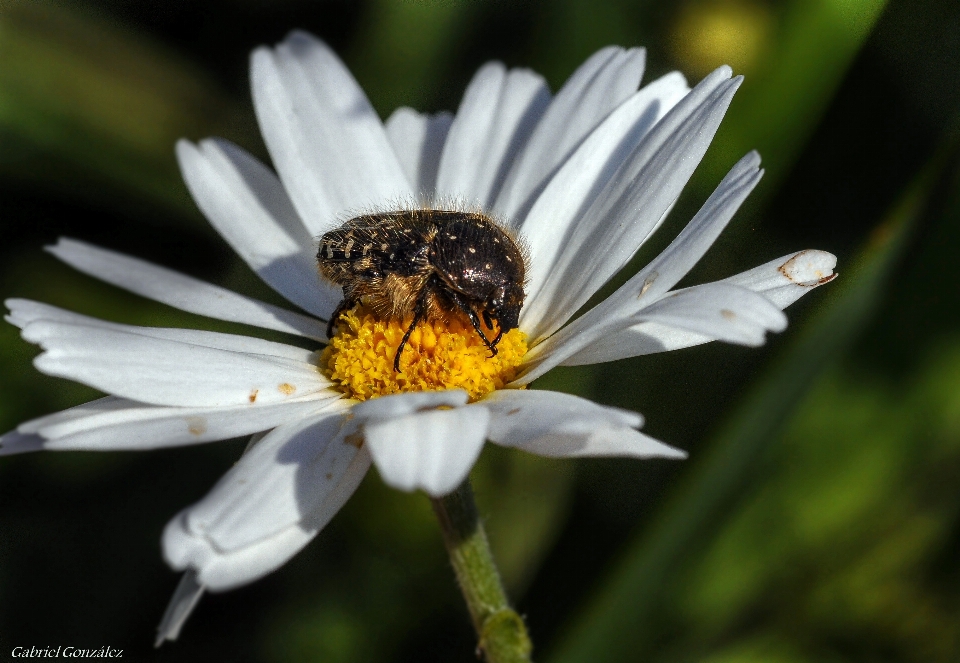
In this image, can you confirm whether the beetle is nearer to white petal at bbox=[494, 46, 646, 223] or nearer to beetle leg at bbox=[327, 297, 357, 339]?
beetle leg at bbox=[327, 297, 357, 339]

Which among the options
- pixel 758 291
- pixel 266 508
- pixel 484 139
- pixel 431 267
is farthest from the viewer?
pixel 484 139

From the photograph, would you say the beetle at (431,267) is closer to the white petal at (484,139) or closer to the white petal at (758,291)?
the white petal at (758,291)

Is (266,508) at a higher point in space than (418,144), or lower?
lower

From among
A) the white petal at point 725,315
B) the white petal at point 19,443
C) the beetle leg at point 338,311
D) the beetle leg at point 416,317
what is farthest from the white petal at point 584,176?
the white petal at point 19,443

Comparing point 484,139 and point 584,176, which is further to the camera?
point 484,139

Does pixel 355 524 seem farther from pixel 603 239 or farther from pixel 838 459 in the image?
pixel 838 459
